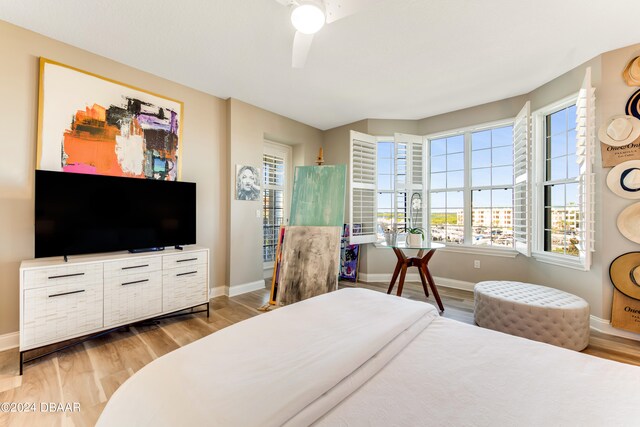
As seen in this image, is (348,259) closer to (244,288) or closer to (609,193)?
(244,288)

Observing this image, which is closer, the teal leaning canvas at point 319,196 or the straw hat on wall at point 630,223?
the straw hat on wall at point 630,223

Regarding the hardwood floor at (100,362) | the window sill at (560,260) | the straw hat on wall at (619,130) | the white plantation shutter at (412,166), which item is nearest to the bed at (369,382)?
the hardwood floor at (100,362)

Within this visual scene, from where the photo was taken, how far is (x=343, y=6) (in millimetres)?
1468

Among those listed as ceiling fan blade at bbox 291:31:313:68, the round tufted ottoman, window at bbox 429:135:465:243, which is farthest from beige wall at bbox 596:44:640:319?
ceiling fan blade at bbox 291:31:313:68

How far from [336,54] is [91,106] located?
2.47m

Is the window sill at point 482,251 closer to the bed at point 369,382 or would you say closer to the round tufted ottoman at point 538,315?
the round tufted ottoman at point 538,315

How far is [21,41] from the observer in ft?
7.42

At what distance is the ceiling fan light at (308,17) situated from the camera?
1438 millimetres

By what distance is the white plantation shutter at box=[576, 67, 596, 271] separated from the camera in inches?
95.5

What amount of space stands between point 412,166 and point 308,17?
11.1 ft

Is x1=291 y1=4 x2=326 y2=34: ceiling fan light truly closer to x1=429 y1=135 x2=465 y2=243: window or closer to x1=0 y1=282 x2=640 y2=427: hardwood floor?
x1=0 y1=282 x2=640 y2=427: hardwood floor

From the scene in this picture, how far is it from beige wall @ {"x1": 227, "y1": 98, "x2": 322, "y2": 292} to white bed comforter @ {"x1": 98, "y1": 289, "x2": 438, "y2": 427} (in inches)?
98.8

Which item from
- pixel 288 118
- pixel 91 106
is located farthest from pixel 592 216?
pixel 91 106

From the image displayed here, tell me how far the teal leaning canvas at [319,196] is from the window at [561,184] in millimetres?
2531
